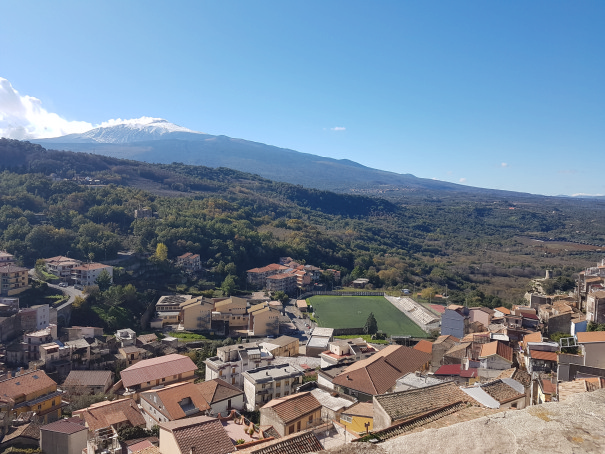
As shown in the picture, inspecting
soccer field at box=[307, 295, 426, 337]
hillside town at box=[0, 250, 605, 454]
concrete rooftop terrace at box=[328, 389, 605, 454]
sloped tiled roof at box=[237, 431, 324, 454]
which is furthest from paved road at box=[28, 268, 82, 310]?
concrete rooftop terrace at box=[328, 389, 605, 454]

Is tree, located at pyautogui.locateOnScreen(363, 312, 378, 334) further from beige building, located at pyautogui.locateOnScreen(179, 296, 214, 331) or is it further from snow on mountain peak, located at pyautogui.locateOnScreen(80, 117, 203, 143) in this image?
snow on mountain peak, located at pyautogui.locateOnScreen(80, 117, 203, 143)

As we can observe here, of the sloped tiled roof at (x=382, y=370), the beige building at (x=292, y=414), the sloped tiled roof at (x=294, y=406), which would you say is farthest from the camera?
the sloped tiled roof at (x=382, y=370)

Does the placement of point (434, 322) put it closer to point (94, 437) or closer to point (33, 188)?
point (94, 437)

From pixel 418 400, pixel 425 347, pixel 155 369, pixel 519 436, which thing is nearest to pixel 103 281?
pixel 155 369

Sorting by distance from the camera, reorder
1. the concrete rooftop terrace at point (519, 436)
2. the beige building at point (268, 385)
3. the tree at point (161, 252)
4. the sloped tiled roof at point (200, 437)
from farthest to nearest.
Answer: the tree at point (161, 252), the beige building at point (268, 385), the sloped tiled roof at point (200, 437), the concrete rooftop terrace at point (519, 436)

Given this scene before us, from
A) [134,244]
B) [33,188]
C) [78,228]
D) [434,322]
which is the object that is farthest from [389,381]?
[33,188]

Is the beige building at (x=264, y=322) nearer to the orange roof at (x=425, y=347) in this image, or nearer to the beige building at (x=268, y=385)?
the orange roof at (x=425, y=347)

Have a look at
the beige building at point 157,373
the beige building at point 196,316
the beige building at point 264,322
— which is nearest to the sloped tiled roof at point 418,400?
the beige building at point 157,373
